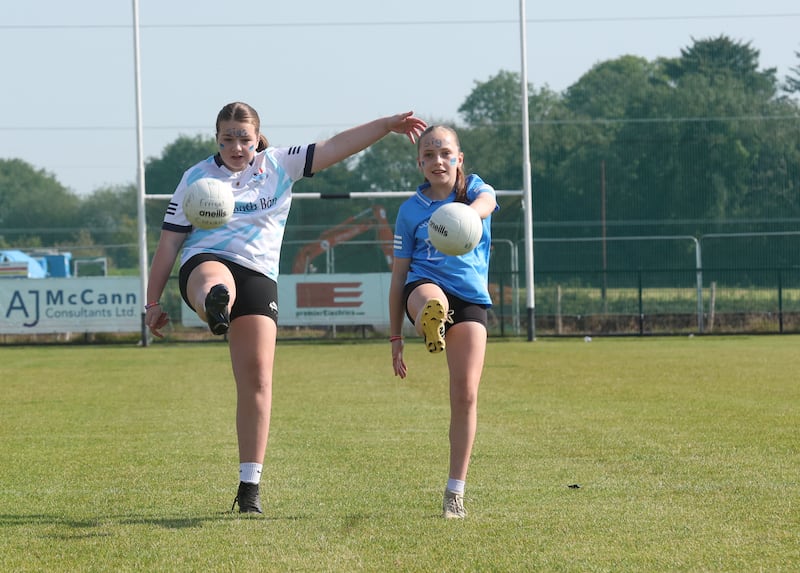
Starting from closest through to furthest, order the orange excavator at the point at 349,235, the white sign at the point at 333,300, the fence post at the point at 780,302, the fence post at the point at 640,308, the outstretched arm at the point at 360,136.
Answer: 1. the outstretched arm at the point at 360,136
2. the white sign at the point at 333,300
3. the fence post at the point at 640,308
4. the fence post at the point at 780,302
5. the orange excavator at the point at 349,235

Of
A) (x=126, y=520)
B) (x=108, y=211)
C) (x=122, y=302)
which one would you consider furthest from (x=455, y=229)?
(x=108, y=211)

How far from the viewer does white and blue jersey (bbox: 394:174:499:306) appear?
6.16m

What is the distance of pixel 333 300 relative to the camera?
1079 inches

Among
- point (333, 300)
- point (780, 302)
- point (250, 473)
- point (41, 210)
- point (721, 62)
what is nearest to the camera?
point (250, 473)

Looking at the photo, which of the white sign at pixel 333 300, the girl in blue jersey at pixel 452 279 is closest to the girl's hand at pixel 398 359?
the girl in blue jersey at pixel 452 279

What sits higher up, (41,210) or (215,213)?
(41,210)

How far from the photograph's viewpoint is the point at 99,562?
5.04m

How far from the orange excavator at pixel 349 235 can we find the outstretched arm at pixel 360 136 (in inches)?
850

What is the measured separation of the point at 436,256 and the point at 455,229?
0.39 meters

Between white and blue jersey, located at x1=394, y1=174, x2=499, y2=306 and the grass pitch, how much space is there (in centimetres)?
111

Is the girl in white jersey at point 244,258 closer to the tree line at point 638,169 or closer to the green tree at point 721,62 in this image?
the tree line at point 638,169

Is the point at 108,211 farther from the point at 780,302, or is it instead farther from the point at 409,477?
the point at 409,477

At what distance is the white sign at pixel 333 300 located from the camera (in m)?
27.3

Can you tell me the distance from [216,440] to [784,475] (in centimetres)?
446
